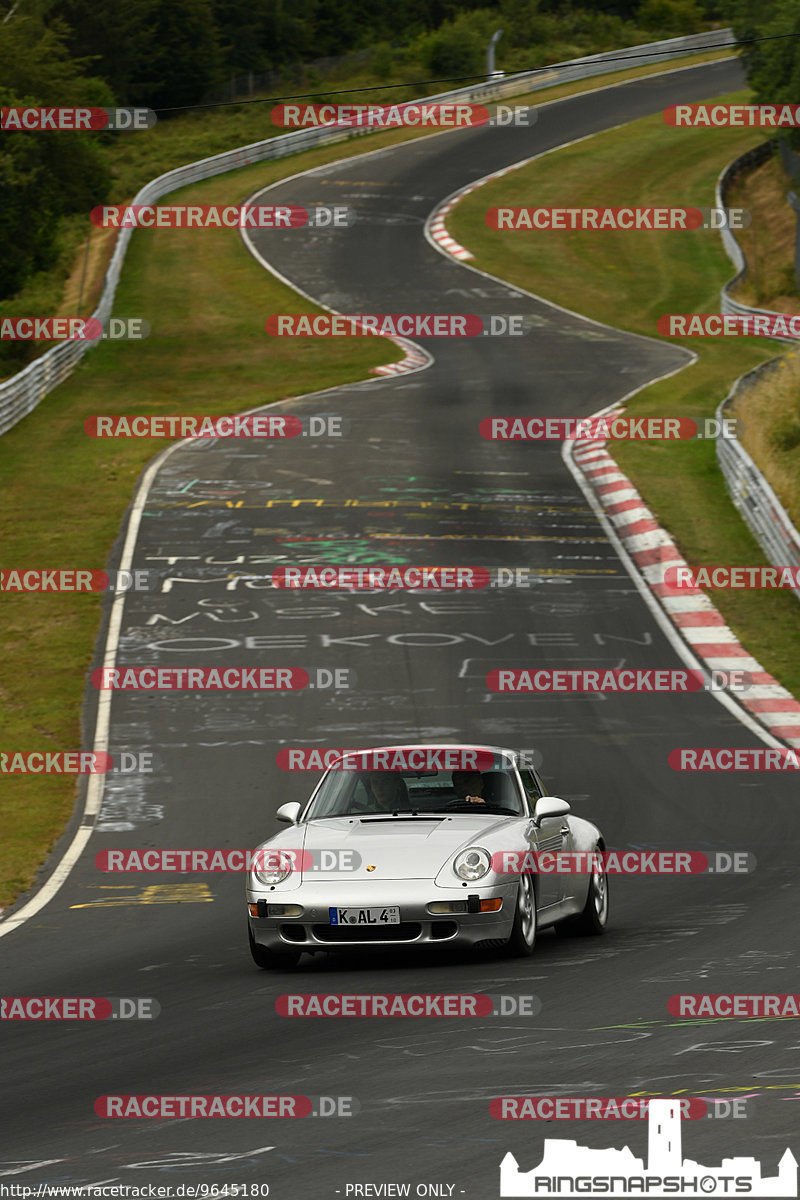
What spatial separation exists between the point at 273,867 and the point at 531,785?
207 centimetres

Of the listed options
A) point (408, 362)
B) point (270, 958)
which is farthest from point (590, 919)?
Answer: point (408, 362)

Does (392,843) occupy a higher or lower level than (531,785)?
higher

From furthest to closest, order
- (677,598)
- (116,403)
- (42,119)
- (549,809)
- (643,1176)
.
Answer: (42,119) → (116,403) → (677,598) → (549,809) → (643,1176)

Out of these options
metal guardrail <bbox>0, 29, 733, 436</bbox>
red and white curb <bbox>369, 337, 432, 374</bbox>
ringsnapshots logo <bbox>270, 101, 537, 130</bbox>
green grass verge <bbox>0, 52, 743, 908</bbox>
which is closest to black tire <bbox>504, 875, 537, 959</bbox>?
green grass verge <bbox>0, 52, 743, 908</bbox>

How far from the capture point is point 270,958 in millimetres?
9711

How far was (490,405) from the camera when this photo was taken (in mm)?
37562

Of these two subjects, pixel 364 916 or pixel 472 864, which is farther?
pixel 472 864

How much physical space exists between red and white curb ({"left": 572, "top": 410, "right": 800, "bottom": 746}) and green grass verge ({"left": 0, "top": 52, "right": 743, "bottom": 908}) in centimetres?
797

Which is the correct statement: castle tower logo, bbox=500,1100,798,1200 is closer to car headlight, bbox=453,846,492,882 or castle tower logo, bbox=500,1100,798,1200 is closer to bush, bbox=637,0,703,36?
car headlight, bbox=453,846,492,882

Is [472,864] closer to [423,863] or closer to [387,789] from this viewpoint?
[423,863]

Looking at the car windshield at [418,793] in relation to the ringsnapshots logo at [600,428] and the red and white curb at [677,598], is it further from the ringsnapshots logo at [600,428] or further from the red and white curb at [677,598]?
the ringsnapshots logo at [600,428]

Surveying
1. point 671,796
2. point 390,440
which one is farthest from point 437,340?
point 671,796

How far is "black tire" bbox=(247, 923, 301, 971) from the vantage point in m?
9.69

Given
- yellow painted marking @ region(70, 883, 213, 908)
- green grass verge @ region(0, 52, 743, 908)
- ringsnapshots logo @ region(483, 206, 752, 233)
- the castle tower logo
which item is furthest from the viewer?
ringsnapshots logo @ region(483, 206, 752, 233)
